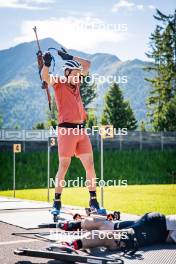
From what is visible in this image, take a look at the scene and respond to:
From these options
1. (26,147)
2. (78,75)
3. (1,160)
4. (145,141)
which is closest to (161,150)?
(145,141)

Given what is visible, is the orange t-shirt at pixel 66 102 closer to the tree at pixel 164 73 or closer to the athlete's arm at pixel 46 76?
the athlete's arm at pixel 46 76

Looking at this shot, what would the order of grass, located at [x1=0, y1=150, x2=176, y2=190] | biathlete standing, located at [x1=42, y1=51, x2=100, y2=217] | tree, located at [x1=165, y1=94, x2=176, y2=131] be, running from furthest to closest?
tree, located at [x1=165, y1=94, x2=176, y2=131], grass, located at [x1=0, y1=150, x2=176, y2=190], biathlete standing, located at [x1=42, y1=51, x2=100, y2=217]

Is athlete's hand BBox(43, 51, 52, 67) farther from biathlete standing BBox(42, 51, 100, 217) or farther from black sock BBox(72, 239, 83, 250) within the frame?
black sock BBox(72, 239, 83, 250)

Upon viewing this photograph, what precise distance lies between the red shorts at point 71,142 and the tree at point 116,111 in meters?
42.2

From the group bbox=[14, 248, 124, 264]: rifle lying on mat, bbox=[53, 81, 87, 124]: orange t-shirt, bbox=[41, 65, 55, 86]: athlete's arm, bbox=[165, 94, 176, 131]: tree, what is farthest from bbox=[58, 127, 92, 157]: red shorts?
bbox=[165, 94, 176, 131]: tree

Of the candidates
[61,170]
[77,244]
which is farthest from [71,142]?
[77,244]

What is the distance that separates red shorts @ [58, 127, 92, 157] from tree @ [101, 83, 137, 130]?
A: 42.2 metres

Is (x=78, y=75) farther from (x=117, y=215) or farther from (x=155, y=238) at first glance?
(x=155, y=238)

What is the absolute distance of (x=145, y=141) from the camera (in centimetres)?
3816

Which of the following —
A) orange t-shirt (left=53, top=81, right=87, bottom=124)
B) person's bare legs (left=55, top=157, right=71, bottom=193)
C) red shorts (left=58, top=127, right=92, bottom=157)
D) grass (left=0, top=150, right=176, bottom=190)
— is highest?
orange t-shirt (left=53, top=81, right=87, bottom=124)

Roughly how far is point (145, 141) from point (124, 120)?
13000 millimetres

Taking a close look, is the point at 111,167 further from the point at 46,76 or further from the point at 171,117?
the point at 46,76

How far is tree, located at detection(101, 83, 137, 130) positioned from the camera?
50763 mm

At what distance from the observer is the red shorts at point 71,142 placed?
24.9 ft
